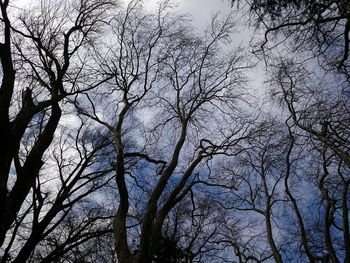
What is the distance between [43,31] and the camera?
8.72 m

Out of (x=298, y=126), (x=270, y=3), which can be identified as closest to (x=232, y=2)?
(x=270, y=3)

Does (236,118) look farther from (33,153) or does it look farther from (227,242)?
(227,242)

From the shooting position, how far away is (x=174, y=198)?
6.88 metres

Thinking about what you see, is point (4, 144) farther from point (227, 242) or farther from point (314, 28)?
point (227, 242)

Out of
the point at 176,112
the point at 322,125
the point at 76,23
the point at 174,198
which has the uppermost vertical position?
the point at 76,23

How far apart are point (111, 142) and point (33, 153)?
4.84m

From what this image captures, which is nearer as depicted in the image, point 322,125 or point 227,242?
point 322,125

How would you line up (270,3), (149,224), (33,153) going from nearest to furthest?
(270,3) < (149,224) < (33,153)

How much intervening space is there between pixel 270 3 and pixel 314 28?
86 centimetres

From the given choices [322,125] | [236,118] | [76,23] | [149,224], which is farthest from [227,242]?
[76,23]

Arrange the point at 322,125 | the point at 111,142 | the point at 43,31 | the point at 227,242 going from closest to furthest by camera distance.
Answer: the point at 322,125, the point at 43,31, the point at 111,142, the point at 227,242

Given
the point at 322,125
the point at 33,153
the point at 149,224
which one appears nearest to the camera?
the point at 149,224

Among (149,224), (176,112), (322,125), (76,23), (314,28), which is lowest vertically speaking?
(149,224)

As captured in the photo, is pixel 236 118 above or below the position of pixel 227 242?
above
